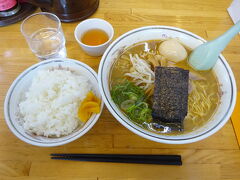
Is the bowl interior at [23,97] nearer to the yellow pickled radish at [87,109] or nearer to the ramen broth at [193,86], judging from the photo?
the yellow pickled radish at [87,109]

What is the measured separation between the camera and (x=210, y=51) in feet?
3.67

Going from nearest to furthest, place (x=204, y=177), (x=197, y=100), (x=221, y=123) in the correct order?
(x=221, y=123), (x=204, y=177), (x=197, y=100)

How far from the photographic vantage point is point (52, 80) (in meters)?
1.17

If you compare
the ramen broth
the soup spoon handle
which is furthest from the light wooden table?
the soup spoon handle

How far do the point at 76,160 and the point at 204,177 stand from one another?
0.67 metres

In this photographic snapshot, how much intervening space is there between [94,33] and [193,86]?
2.48 ft

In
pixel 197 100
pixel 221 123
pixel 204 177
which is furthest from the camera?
pixel 197 100

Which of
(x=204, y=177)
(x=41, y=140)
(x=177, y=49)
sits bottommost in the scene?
(x=204, y=177)

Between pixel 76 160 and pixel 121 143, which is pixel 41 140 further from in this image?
pixel 121 143

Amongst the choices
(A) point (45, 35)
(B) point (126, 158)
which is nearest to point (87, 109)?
(B) point (126, 158)

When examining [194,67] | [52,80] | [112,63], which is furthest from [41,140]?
[194,67]

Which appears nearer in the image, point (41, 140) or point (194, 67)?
point (41, 140)

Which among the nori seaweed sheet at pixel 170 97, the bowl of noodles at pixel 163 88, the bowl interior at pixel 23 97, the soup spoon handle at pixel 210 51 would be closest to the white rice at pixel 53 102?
the bowl interior at pixel 23 97

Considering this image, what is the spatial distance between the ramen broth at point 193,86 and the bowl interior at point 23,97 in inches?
6.8
